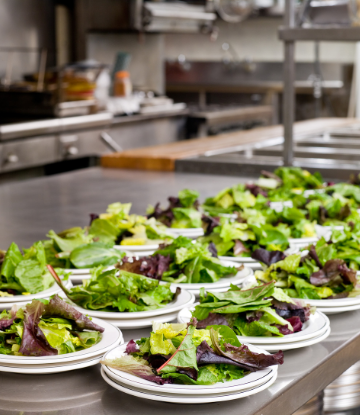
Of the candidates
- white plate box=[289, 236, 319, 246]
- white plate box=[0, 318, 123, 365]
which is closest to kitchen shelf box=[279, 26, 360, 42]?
white plate box=[289, 236, 319, 246]

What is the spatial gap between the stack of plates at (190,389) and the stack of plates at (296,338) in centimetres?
11

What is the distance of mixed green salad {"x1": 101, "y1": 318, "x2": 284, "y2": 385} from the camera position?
2.68 ft

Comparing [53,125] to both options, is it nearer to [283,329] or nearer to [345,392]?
[345,392]

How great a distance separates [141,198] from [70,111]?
2301 millimetres

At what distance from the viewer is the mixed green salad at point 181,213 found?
1690 mm

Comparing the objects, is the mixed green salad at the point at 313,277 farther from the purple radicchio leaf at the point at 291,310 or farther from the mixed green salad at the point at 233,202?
the mixed green salad at the point at 233,202

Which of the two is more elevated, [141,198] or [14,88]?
[14,88]

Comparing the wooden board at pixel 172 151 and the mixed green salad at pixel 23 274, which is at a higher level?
the mixed green salad at pixel 23 274

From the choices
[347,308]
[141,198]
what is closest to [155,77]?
[141,198]

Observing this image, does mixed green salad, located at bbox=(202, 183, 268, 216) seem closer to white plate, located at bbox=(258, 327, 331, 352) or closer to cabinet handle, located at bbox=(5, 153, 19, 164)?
white plate, located at bbox=(258, 327, 331, 352)

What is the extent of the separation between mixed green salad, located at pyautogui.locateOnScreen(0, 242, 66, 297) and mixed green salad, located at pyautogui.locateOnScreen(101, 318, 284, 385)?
0.34 meters

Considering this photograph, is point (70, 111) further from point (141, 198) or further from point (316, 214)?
point (316, 214)

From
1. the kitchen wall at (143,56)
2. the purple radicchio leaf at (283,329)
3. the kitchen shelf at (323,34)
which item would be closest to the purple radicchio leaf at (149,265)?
the purple radicchio leaf at (283,329)

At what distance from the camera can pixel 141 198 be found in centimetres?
227
